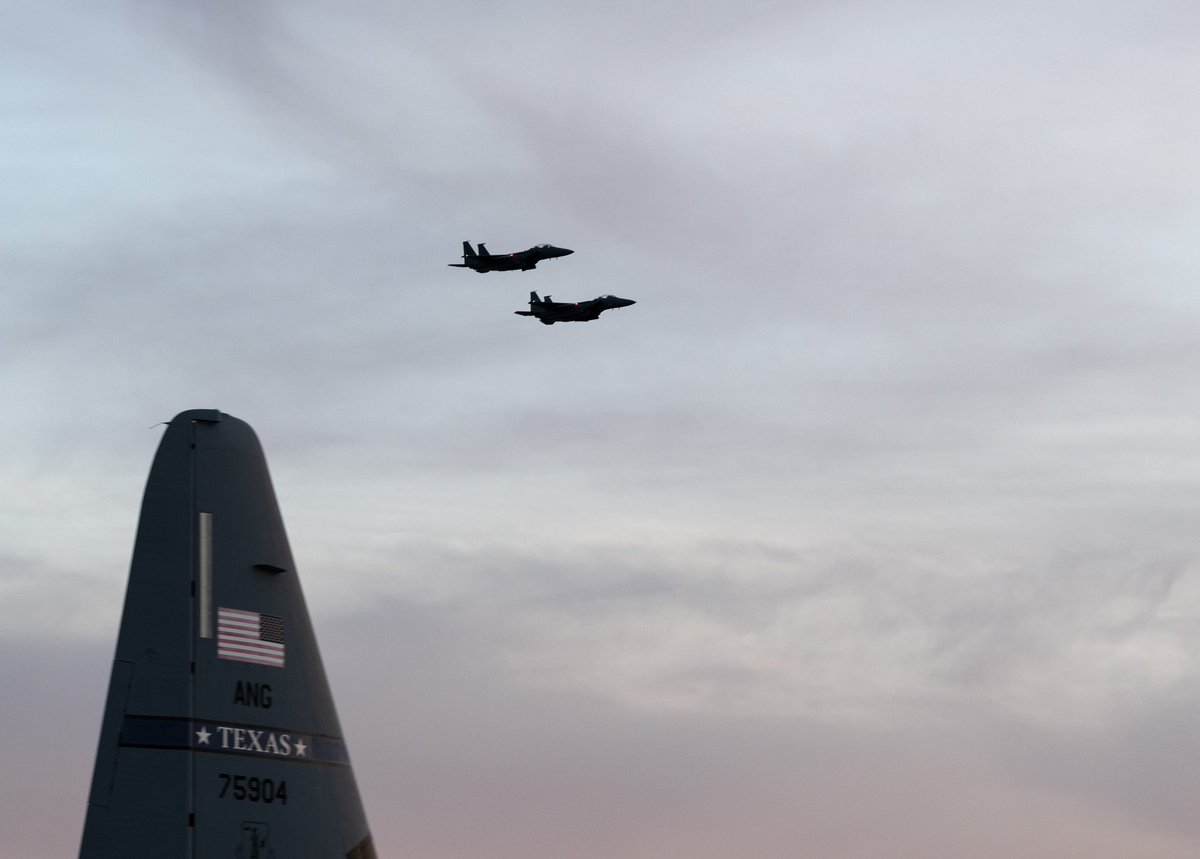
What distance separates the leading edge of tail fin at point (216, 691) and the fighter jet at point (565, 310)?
44.4 meters

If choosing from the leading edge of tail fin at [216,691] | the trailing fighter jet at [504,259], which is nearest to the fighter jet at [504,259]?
the trailing fighter jet at [504,259]

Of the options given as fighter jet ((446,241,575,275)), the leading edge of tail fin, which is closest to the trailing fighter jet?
fighter jet ((446,241,575,275))

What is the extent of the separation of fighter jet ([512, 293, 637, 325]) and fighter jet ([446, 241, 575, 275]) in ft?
5.48

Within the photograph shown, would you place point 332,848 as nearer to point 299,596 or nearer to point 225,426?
point 299,596

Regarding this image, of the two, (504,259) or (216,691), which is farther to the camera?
(504,259)

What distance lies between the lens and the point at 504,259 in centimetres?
6906

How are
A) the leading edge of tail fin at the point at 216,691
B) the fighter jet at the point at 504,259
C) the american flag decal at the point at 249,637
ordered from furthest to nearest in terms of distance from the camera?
the fighter jet at the point at 504,259 → the american flag decal at the point at 249,637 → the leading edge of tail fin at the point at 216,691

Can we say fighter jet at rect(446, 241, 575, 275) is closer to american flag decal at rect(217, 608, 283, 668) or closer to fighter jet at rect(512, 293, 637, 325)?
fighter jet at rect(512, 293, 637, 325)

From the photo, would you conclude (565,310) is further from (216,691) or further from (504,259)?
(216,691)

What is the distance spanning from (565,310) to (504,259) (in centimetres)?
373

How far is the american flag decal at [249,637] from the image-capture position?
912 inches

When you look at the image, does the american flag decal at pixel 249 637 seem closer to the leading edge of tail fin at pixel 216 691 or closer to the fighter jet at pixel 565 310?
the leading edge of tail fin at pixel 216 691

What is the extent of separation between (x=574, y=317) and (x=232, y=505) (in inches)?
1810

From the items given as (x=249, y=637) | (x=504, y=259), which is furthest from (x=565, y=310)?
(x=249, y=637)
